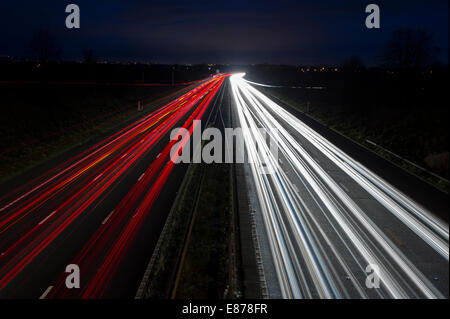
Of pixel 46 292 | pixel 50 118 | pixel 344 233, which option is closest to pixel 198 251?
pixel 46 292

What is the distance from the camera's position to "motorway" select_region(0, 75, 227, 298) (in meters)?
9.88

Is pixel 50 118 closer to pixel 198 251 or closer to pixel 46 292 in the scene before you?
pixel 46 292

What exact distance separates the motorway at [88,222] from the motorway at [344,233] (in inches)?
188

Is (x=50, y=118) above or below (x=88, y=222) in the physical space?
above

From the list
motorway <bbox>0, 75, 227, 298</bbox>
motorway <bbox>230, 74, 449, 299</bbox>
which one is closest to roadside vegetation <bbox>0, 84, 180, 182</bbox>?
motorway <bbox>0, 75, 227, 298</bbox>

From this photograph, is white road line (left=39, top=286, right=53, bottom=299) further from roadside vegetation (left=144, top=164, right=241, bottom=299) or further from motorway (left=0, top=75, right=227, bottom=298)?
roadside vegetation (left=144, top=164, right=241, bottom=299)

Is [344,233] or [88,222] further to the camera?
[88,222]

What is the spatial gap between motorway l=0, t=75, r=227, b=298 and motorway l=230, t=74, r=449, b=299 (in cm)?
479

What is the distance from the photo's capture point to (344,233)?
12.3 m

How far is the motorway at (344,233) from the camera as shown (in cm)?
957

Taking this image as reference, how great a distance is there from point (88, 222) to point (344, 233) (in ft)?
33.3

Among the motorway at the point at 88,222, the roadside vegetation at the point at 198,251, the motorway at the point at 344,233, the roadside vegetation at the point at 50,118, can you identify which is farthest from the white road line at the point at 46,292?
the roadside vegetation at the point at 50,118

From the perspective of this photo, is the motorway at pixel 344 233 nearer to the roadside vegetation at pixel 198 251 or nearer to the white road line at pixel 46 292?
the roadside vegetation at pixel 198 251

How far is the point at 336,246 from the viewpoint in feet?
37.6
